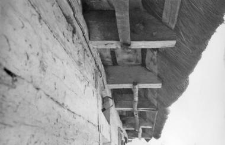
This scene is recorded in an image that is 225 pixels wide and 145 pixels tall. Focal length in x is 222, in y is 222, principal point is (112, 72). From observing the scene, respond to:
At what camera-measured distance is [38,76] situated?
35.8 inches

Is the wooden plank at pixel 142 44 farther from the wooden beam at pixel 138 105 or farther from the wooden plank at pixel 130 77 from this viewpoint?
the wooden beam at pixel 138 105

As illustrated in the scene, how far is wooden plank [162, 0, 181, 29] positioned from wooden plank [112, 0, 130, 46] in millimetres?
313

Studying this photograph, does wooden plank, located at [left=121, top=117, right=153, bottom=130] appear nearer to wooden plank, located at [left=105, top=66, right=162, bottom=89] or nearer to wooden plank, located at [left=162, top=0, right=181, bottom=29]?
wooden plank, located at [left=105, top=66, right=162, bottom=89]

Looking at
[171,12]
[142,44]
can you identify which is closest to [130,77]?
[142,44]

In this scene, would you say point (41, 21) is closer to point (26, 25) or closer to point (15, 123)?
point (26, 25)

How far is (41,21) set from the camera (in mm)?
980

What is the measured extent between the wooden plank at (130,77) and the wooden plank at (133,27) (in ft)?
3.51

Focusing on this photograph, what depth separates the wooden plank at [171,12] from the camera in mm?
1566

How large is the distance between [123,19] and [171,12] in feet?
1.27

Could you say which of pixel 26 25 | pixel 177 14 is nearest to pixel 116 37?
pixel 177 14

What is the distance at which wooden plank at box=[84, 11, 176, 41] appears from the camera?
184 centimetres

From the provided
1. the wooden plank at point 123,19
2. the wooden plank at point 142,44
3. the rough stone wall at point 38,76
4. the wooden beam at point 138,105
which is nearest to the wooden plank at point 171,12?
the wooden plank at point 142,44

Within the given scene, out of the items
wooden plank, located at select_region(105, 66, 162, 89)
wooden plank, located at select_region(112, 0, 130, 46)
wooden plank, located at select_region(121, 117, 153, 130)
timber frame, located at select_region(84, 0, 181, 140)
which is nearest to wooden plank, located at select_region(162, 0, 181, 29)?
timber frame, located at select_region(84, 0, 181, 140)

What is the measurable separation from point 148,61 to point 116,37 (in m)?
0.94
